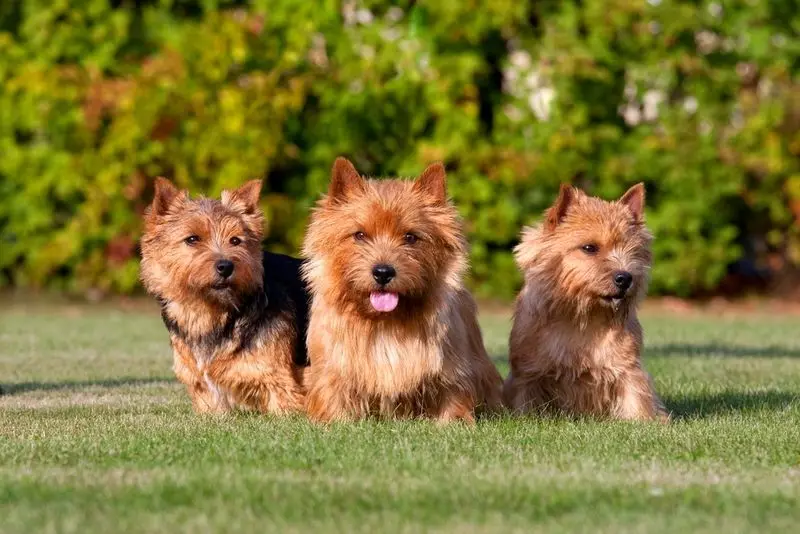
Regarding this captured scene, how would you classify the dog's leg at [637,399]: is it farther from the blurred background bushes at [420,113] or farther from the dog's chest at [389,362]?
the blurred background bushes at [420,113]

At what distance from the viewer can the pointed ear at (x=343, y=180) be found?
671 centimetres

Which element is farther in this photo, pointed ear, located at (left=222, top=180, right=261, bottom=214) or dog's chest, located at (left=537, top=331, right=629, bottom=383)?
pointed ear, located at (left=222, top=180, right=261, bottom=214)

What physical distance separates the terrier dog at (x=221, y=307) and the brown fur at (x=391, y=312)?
442 mm

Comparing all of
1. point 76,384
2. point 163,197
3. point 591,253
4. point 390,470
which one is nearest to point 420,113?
point 76,384

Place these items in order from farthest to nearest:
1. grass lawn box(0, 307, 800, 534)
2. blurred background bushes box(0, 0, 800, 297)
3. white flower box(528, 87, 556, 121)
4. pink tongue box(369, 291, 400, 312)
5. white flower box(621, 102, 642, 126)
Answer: white flower box(621, 102, 642, 126), white flower box(528, 87, 556, 121), blurred background bushes box(0, 0, 800, 297), pink tongue box(369, 291, 400, 312), grass lawn box(0, 307, 800, 534)

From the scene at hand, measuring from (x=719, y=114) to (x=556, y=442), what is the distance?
11770mm

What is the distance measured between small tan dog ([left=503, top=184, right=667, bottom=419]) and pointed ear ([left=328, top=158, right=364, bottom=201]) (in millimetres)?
1096

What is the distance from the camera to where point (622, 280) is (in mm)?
6855

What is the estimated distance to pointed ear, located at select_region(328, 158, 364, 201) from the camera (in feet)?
22.0

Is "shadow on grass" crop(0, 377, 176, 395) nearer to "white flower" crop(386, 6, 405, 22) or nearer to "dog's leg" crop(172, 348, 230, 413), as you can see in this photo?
"dog's leg" crop(172, 348, 230, 413)

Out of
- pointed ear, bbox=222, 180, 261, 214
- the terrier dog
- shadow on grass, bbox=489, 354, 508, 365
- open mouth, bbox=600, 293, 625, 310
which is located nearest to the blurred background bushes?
shadow on grass, bbox=489, 354, 508, 365

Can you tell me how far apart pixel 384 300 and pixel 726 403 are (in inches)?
97.4

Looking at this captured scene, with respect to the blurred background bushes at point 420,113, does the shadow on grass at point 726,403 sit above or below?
below

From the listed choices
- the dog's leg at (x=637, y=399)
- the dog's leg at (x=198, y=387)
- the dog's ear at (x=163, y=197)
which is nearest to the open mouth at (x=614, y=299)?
the dog's leg at (x=637, y=399)
